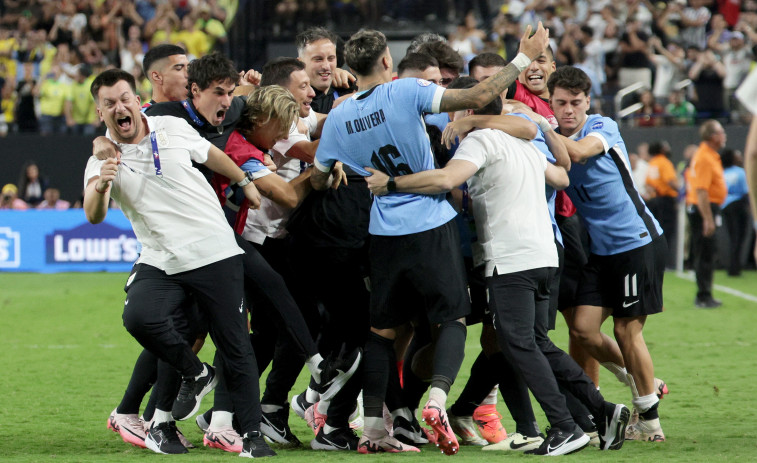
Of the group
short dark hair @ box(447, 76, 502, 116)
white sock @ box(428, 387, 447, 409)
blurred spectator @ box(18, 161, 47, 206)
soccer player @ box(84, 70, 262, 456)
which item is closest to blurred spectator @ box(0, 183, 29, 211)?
blurred spectator @ box(18, 161, 47, 206)

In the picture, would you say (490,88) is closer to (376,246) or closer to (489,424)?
(376,246)

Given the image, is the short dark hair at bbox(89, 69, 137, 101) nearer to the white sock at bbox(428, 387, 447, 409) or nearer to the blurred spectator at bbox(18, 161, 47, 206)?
the white sock at bbox(428, 387, 447, 409)

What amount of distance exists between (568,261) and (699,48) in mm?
15945

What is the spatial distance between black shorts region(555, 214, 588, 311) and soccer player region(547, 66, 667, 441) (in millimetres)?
48

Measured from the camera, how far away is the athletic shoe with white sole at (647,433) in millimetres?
5818

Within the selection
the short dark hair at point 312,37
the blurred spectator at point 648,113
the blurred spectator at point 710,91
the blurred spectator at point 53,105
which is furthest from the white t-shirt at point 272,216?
the blurred spectator at point 710,91

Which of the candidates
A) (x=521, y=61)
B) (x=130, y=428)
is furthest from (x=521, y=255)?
(x=130, y=428)

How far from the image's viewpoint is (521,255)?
17.3 ft

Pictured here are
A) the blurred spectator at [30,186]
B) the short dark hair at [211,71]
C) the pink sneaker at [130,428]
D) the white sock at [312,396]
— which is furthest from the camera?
the blurred spectator at [30,186]

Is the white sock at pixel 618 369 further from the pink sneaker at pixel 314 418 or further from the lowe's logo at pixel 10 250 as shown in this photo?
the lowe's logo at pixel 10 250

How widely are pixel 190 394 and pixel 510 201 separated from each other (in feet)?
6.41

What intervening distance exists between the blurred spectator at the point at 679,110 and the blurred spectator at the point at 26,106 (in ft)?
38.6

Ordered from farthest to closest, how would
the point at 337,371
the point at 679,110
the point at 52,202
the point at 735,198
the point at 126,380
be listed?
the point at 679,110
the point at 52,202
the point at 735,198
the point at 126,380
the point at 337,371

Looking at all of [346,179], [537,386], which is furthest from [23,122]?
[537,386]
